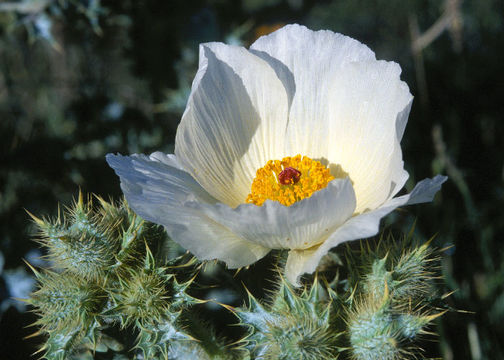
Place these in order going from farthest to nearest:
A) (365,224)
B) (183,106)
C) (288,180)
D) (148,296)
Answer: (183,106) → (288,180) → (148,296) → (365,224)

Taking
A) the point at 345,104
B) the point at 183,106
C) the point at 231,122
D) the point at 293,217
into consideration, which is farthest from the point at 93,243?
the point at 183,106

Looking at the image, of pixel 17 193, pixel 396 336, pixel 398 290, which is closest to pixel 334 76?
pixel 398 290

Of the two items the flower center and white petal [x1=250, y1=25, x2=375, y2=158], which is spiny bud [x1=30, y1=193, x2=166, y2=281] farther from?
white petal [x1=250, y1=25, x2=375, y2=158]

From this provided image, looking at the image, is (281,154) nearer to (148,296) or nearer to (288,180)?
(288,180)

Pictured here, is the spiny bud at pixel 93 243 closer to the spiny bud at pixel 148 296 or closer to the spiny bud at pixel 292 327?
the spiny bud at pixel 148 296

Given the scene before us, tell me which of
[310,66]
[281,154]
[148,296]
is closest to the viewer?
[148,296]

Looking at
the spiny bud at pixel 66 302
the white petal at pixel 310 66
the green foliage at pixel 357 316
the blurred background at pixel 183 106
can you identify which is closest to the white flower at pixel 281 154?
the white petal at pixel 310 66

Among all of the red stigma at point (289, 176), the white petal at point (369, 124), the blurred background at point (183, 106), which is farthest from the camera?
the blurred background at point (183, 106)
